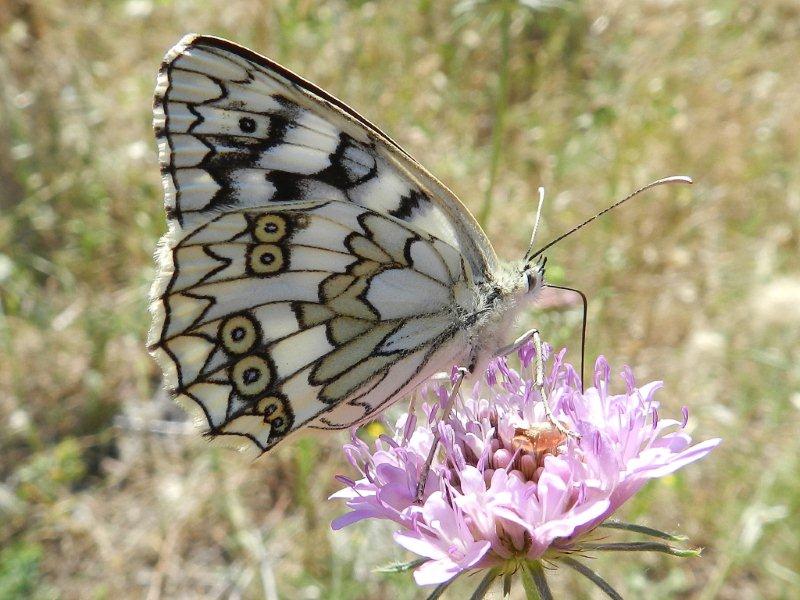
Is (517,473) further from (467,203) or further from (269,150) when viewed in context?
(467,203)

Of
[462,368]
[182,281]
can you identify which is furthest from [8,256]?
[462,368]

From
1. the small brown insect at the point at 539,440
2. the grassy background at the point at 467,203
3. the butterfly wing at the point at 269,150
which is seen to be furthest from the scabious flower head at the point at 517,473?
the grassy background at the point at 467,203

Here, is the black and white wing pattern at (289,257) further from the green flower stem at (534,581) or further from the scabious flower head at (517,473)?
the green flower stem at (534,581)

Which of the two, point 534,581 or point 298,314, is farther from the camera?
point 298,314

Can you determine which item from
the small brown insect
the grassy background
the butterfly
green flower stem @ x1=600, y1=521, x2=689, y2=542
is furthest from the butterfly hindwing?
the grassy background

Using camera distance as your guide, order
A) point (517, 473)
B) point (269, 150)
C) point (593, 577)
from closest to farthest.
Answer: point (593, 577) < point (517, 473) < point (269, 150)

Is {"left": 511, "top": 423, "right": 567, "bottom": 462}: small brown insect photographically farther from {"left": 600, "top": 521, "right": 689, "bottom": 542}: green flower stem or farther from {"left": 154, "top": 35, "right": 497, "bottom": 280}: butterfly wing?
{"left": 154, "top": 35, "right": 497, "bottom": 280}: butterfly wing

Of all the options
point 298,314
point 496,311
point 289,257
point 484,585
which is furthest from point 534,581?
point 289,257
